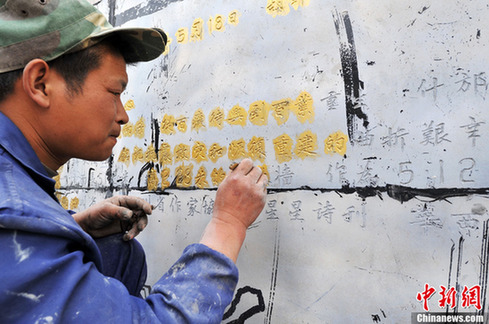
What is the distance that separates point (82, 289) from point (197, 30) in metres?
0.87

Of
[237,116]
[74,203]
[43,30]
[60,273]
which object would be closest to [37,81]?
[43,30]

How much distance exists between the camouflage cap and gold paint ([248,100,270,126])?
44cm

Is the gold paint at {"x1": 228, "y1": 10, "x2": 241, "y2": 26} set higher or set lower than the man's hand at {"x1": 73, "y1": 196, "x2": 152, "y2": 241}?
higher

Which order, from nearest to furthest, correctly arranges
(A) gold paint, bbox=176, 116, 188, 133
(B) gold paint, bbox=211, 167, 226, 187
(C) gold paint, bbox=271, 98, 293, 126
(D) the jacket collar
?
(D) the jacket collar < (C) gold paint, bbox=271, 98, 293, 126 < (B) gold paint, bbox=211, 167, 226, 187 < (A) gold paint, bbox=176, 116, 188, 133

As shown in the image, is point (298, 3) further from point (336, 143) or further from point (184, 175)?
point (184, 175)

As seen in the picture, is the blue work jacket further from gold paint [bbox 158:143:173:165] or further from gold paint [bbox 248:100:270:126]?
gold paint [bbox 158:143:173:165]

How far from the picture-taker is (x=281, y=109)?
3.28 feet

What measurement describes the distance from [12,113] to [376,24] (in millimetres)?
724

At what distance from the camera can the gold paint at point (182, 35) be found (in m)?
1.24

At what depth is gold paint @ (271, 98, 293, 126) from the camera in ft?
3.25

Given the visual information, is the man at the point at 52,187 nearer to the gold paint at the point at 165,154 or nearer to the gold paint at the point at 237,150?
the gold paint at the point at 237,150

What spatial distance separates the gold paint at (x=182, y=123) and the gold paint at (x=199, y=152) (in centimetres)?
7

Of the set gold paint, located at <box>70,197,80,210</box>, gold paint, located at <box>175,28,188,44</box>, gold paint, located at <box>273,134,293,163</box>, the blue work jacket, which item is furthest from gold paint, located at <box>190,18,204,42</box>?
gold paint, located at <box>70,197,80,210</box>

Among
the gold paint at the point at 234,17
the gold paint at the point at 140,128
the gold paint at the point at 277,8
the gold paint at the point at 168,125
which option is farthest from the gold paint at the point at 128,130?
the gold paint at the point at 277,8
